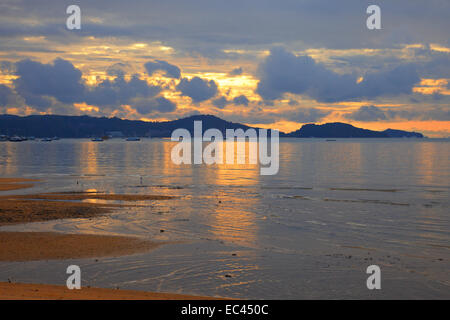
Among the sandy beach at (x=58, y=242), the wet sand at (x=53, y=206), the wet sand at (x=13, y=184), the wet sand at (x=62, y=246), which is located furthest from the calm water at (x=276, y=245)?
the wet sand at (x=13, y=184)

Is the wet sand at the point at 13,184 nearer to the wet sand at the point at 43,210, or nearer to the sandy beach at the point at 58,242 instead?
the sandy beach at the point at 58,242

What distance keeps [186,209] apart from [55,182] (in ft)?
93.0

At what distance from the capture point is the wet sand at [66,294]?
15258 millimetres

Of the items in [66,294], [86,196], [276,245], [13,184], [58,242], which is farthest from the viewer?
[13,184]

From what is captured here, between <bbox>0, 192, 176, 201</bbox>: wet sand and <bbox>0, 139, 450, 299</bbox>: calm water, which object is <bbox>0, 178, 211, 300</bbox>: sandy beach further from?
<bbox>0, 139, 450, 299</bbox>: calm water

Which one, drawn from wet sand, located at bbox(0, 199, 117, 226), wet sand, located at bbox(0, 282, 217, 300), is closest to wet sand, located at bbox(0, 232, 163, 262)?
wet sand, located at bbox(0, 282, 217, 300)

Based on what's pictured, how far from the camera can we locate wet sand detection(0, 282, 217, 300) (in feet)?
50.1

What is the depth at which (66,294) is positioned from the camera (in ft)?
52.2

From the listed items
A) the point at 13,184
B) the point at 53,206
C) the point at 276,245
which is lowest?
the point at 276,245

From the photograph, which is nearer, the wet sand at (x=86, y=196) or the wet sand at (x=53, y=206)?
the wet sand at (x=53, y=206)

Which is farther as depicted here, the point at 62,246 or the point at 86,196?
the point at 86,196

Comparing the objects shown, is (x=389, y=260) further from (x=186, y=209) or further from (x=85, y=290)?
(x=186, y=209)

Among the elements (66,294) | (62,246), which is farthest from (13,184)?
(66,294)

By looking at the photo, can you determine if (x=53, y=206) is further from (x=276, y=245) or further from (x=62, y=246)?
(x=276, y=245)
